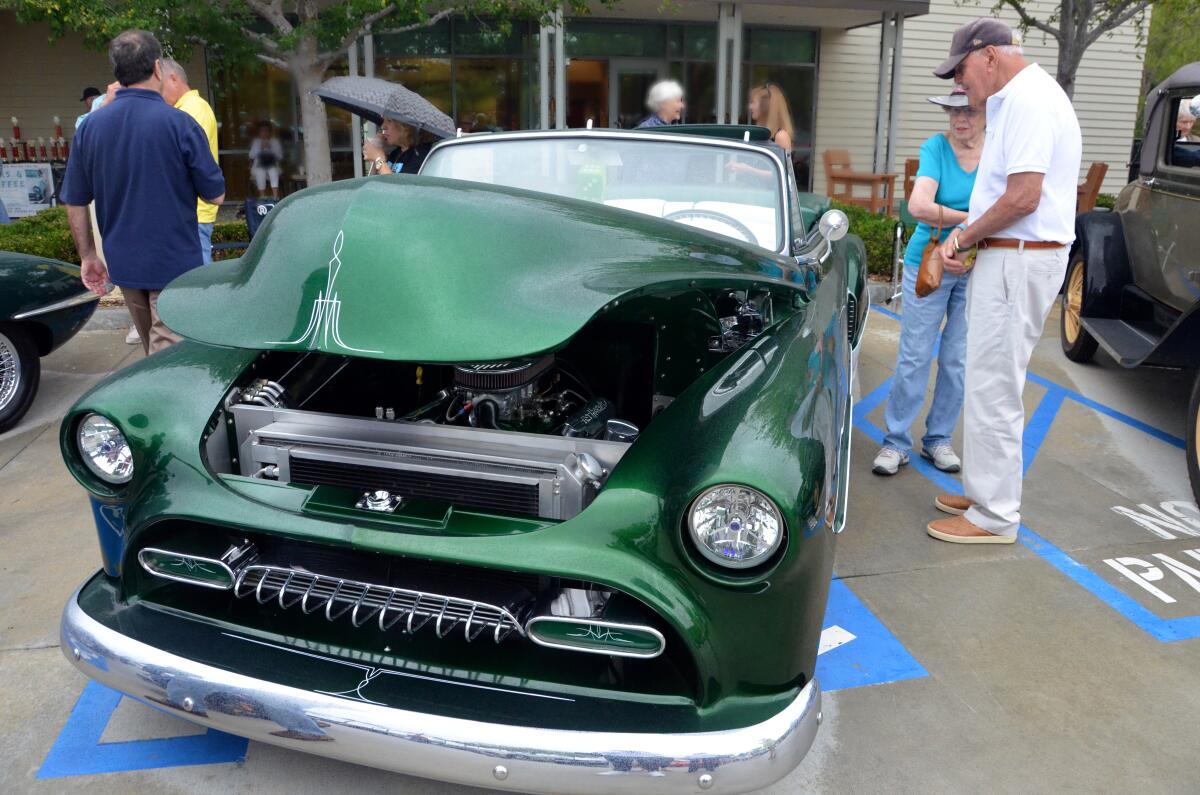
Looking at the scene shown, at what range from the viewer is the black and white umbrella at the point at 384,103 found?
5.61 meters

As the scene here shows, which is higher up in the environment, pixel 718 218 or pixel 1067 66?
pixel 1067 66

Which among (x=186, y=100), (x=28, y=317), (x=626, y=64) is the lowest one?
(x=28, y=317)

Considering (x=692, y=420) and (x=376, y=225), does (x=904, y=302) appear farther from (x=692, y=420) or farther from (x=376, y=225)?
(x=376, y=225)

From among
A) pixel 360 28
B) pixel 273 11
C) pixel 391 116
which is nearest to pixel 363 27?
pixel 360 28

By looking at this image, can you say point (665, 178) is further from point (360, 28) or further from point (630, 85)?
point (630, 85)

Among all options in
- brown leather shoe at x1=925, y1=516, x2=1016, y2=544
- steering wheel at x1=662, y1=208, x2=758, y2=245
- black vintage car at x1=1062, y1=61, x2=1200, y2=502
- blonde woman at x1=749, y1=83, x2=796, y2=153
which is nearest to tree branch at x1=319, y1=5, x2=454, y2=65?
blonde woman at x1=749, y1=83, x2=796, y2=153

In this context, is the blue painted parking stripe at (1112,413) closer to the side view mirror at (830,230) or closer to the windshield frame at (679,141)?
the side view mirror at (830,230)

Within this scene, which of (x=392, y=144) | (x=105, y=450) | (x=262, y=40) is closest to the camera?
(x=105, y=450)

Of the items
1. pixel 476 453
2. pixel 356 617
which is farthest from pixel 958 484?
pixel 356 617

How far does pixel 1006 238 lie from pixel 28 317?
5.03 m

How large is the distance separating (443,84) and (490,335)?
1430 centimetres

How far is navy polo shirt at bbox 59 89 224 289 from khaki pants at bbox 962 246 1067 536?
11.8ft

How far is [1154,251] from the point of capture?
18.1ft

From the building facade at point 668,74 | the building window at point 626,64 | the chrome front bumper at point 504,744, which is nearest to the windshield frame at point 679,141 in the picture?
the chrome front bumper at point 504,744
